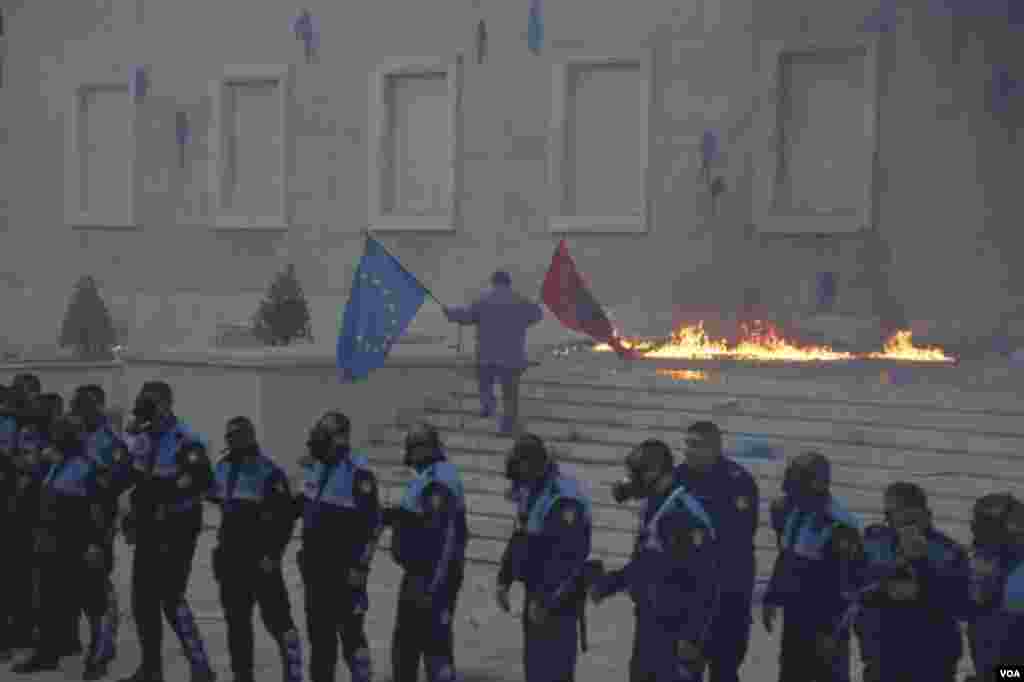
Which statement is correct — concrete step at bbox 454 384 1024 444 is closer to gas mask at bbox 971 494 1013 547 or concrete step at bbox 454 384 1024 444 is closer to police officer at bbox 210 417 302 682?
police officer at bbox 210 417 302 682

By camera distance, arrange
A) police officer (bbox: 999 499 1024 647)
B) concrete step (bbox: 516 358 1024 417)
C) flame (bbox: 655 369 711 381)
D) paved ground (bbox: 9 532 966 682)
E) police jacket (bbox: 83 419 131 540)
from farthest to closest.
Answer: flame (bbox: 655 369 711 381) → concrete step (bbox: 516 358 1024 417) → paved ground (bbox: 9 532 966 682) → police jacket (bbox: 83 419 131 540) → police officer (bbox: 999 499 1024 647)

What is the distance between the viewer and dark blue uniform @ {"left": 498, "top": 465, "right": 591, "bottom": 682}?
34.3ft

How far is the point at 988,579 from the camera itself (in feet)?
28.3

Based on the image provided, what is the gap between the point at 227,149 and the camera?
30.3 metres

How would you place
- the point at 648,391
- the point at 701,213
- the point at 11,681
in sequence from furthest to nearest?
the point at 701,213
the point at 648,391
the point at 11,681

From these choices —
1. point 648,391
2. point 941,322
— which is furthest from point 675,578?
point 941,322

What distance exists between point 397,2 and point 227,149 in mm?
3857

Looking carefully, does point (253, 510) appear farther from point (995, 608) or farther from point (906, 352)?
point (906, 352)

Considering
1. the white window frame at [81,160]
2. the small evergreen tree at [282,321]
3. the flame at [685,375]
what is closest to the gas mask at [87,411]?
the flame at [685,375]

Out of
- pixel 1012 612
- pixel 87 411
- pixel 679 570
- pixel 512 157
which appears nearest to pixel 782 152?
pixel 512 157

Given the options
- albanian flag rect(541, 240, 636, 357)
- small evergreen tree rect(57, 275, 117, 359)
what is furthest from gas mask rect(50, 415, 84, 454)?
small evergreen tree rect(57, 275, 117, 359)

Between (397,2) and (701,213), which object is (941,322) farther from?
(397,2)

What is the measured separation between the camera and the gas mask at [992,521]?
8.71m

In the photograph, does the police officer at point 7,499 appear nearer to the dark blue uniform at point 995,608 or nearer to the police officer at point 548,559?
the police officer at point 548,559
